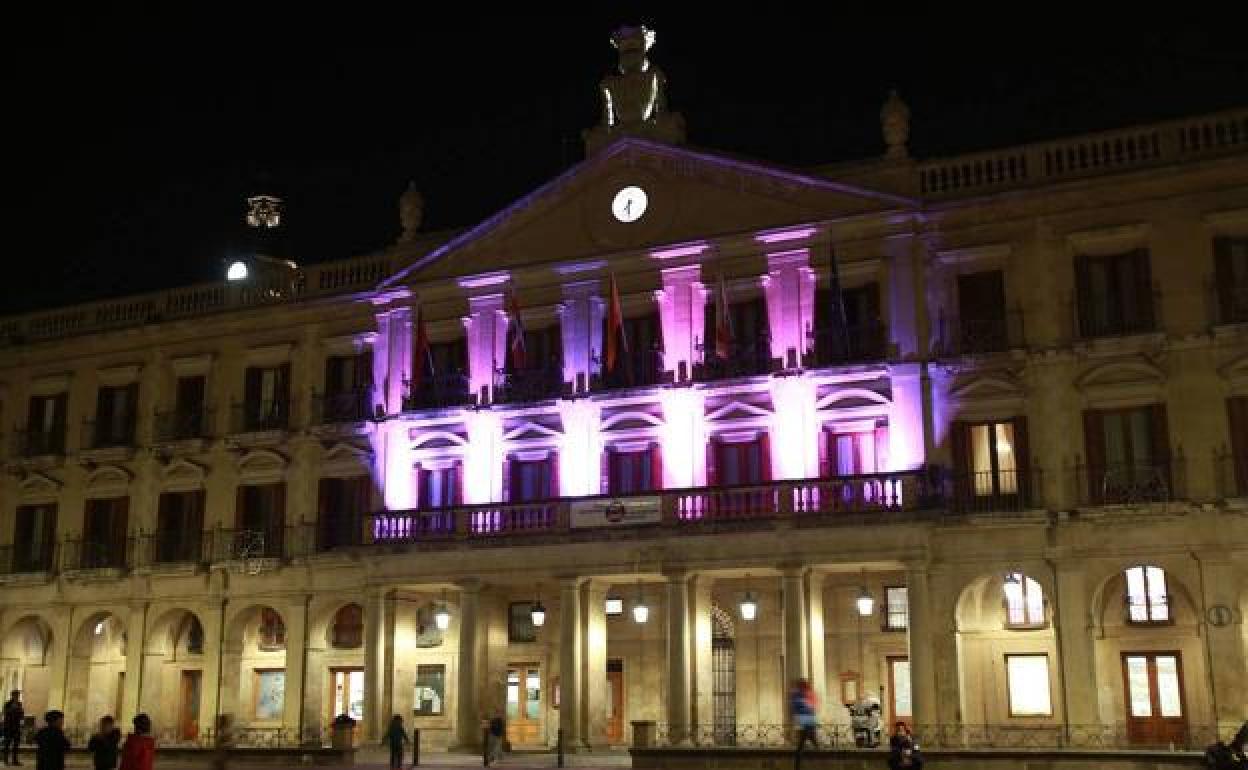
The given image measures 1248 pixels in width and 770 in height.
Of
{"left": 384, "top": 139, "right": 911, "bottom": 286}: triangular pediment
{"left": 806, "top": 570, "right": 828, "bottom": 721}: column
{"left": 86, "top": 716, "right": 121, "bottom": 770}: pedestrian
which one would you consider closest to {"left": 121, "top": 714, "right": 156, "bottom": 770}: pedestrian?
{"left": 86, "top": 716, "right": 121, "bottom": 770}: pedestrian

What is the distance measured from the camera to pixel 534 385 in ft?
116

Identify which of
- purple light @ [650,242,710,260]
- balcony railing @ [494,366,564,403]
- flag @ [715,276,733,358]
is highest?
purple light @ [650,242,710,260]

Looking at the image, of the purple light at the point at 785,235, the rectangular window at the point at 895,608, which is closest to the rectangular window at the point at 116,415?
the purple light at the point at 785,235

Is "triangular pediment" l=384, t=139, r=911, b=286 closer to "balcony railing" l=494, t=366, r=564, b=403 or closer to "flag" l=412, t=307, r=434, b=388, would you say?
"flag" l=412, t=307, r=434, b=388

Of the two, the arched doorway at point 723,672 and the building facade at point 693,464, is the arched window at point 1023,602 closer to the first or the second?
the building facade at point 693,464

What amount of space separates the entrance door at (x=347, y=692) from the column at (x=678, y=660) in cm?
1067

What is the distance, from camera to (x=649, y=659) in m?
35.9

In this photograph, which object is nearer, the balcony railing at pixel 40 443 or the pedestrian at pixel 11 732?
the pedestrian at pixel 11 732

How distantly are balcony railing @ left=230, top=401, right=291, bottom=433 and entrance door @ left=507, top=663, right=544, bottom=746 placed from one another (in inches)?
365

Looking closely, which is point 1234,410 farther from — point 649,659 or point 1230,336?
point 649,659

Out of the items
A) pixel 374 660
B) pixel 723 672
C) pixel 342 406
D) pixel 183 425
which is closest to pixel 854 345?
pixel 723 672

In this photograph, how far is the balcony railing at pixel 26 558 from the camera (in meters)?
41.8

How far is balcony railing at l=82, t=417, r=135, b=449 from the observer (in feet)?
136

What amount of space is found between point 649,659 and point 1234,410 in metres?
15.0
